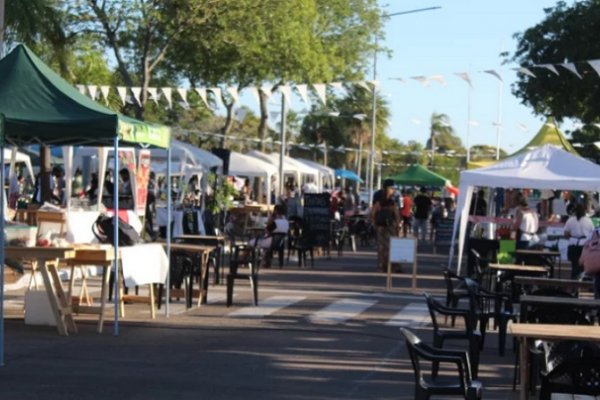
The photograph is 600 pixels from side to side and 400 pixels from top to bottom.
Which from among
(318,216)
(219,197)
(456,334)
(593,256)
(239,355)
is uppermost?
(219,197)

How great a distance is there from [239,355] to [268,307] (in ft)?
17.3

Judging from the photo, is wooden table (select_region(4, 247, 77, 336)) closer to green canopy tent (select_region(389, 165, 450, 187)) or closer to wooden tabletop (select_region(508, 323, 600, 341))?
wooden tabletop (select_region(508, 323, 600, 341))

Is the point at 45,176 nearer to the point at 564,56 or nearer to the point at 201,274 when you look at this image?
the point at 201,274

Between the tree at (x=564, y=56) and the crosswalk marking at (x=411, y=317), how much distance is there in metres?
21.8

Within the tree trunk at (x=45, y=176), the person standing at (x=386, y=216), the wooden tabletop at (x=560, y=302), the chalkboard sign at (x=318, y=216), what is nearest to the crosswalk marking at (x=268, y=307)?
the person standing at (x=386, y=216)

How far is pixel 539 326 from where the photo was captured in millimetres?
10055

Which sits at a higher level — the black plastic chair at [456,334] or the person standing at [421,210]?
the person standing at [421,210]

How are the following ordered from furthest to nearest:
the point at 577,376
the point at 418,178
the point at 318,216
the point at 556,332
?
the point at 418,178, the point at 318,216, the point at 556,332, the point at 577,376

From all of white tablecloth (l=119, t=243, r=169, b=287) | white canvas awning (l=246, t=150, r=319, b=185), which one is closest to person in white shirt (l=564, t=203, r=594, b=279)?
white tablecloth (l=119, t=243, r=169, b=287)

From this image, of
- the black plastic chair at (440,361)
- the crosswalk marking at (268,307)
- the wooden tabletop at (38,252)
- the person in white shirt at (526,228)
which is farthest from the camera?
the person in white shirt at (526,228)

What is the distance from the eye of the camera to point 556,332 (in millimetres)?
9539

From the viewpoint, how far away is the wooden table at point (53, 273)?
14.8 meters

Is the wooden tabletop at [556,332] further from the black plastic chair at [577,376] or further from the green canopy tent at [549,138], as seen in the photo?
the green canopy tent at [549,138]

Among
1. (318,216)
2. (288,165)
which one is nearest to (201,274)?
(318,216)
